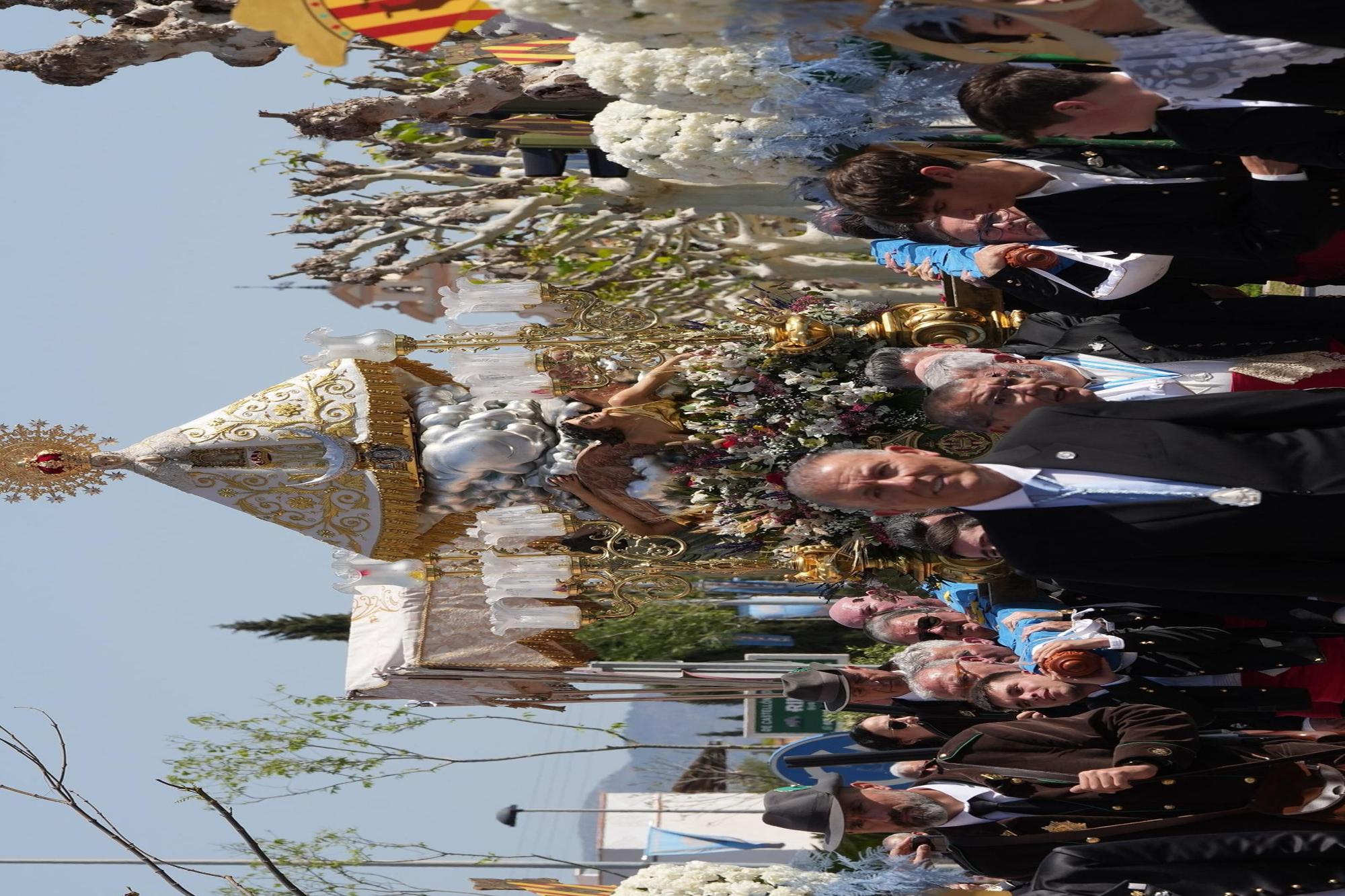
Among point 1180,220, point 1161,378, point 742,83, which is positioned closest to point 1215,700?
point 1161,378

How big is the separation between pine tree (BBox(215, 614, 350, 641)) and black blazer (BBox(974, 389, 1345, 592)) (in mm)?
13158

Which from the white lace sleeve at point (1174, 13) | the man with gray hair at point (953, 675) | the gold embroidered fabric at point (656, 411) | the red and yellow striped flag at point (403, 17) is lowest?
the man with gray hair at point (953, 675)

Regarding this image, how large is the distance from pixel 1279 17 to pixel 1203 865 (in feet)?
11.7

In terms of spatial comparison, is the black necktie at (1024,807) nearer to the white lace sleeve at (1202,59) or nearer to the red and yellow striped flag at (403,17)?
the white lace sleeve at (1202,59)

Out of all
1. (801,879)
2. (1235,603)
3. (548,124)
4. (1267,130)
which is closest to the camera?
(1267,130)

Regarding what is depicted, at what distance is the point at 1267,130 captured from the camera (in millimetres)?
4082

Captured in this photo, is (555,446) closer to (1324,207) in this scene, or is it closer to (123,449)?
(123,449)

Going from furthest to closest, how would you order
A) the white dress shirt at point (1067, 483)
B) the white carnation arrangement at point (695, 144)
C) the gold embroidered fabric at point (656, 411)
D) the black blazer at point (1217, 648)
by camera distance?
the gold embroidered fabric at point (656, 411)
the white carnation arrangement at point (695, 144)
the black blazer at point (1217, 648)
the white dress shirt at point (1067, 483)

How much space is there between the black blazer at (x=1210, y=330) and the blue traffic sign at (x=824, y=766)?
12.6 ft

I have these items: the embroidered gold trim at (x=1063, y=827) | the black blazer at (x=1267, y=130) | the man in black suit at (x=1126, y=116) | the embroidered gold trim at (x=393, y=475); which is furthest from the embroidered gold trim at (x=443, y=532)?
the black blazer at (x=1267, y=130)

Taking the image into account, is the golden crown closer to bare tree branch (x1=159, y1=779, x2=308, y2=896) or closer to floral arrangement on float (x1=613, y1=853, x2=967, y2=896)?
bare tree branch (x1=159, y1=779, x2=308, y2=896)

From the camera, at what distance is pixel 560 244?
1322 cm

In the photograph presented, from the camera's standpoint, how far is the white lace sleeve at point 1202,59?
3654 mm

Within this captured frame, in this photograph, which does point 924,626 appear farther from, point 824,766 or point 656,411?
point 656,411
